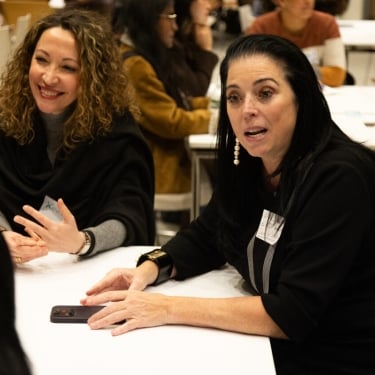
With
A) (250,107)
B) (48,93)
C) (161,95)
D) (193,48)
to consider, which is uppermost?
(250,107)

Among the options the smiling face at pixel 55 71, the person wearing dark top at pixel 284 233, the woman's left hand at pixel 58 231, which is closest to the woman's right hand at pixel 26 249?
the woman's left hand at pixel 58 231

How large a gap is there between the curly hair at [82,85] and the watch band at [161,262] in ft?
1.86

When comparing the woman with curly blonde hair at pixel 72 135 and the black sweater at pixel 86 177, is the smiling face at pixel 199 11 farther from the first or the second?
the black sweater at pixel 86 177

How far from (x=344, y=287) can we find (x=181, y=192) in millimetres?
1814

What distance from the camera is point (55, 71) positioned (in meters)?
2.27

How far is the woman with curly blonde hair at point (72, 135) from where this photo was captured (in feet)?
7.48

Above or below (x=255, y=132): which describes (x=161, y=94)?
below

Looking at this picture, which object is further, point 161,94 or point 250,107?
point 161,94

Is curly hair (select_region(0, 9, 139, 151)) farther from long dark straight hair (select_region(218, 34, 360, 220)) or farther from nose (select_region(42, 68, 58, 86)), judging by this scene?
long dark straight hair (select_region(218, 34, 360, 220))

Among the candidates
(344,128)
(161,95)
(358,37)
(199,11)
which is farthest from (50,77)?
(358,37)

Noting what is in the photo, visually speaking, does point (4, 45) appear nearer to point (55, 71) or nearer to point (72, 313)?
point (55, 71)

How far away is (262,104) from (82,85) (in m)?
0.81

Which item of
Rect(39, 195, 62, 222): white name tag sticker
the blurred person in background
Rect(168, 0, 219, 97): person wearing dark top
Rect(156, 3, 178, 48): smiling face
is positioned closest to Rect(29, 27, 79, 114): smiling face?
Rect(39, 195, 62, 222): white name tag sticker

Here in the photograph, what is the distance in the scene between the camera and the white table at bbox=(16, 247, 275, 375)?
143 centimetres
